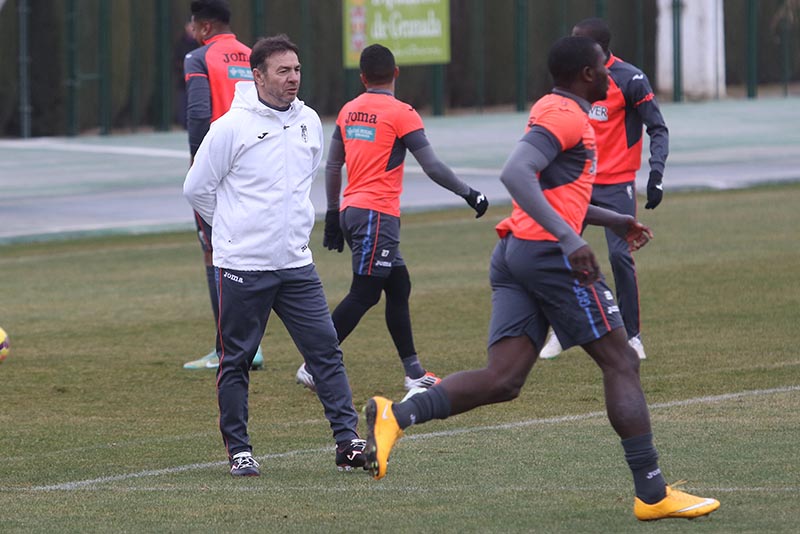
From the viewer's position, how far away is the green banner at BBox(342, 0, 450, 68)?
35.7 metres

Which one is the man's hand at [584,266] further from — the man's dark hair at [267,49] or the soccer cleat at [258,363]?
the soccer cleat at [258,363]

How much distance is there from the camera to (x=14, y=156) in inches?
1242

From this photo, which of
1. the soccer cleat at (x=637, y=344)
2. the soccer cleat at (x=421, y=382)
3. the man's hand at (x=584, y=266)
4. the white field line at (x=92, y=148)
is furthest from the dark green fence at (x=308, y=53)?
the man's hand at (x=584, y=266)

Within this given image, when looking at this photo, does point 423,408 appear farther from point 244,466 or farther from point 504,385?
point 244,466

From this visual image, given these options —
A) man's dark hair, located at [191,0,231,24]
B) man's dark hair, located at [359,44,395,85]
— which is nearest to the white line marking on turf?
man's dark hair, located at [191,0,231,24]

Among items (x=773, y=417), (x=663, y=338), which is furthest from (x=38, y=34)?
(x=773, y=417)

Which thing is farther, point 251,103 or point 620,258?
point 620,258

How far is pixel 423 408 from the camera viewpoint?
6777mm

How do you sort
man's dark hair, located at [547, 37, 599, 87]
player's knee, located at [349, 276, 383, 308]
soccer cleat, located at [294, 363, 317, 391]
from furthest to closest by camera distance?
player's knee, located at [349, 276, 383, 308], soccer cleat, located at [294, 363, 317, 391], man's dark hair, located at [547, 37, 599, 87]

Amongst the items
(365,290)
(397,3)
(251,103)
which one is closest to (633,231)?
(251,103)

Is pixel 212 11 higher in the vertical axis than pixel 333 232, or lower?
higher

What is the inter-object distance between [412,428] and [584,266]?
2759 mm

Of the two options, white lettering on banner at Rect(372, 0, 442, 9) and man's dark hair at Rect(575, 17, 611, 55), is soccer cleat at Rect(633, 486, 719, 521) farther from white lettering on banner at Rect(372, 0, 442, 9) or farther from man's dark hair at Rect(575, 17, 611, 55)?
white lettering on banner at Rect(372, 0, 442, 9)

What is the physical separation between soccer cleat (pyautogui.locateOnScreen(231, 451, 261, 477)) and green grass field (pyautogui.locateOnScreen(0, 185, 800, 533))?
6cm
